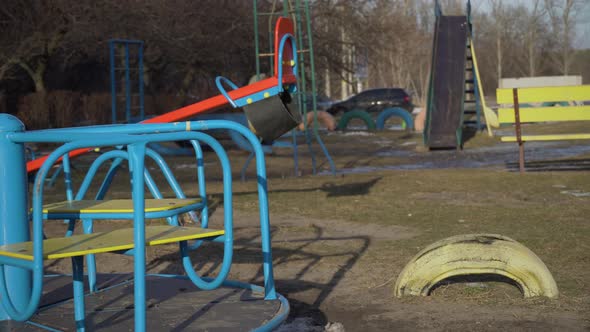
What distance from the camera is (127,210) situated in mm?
3605

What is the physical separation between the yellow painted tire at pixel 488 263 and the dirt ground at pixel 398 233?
0.35 ft

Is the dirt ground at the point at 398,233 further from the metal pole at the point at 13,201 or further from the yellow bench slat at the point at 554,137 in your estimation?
the metal pole at the point at 13,201

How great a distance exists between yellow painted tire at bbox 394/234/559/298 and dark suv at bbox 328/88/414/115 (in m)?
31.2

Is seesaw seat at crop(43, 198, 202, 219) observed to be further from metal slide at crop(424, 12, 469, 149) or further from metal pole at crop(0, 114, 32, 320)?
metal slide at crop(424, 12, 469, 149)

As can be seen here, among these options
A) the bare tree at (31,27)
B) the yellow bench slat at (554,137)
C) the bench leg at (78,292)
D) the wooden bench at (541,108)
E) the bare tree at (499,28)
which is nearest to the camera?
the bench leg at (78,292)

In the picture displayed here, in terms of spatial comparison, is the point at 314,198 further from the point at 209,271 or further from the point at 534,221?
the point at 209,271

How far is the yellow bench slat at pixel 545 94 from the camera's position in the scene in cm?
1091

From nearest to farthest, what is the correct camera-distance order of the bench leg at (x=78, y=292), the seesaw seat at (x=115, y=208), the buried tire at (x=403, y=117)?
the bench leg at (x=78, y=292) → the seesaw seat at (x=115, y=208) → the buried tire at (x=403, y=117)

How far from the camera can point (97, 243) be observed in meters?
3.15

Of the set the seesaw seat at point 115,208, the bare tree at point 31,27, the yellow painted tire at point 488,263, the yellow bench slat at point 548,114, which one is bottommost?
the yellow painted tire at point 488,263

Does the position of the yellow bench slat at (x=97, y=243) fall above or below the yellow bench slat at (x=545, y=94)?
below

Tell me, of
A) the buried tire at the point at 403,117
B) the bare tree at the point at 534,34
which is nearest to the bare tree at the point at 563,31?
the bare tree at the point at 534,34

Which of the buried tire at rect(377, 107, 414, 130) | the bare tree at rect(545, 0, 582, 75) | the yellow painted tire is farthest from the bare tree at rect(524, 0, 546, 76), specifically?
the yellow painted tire

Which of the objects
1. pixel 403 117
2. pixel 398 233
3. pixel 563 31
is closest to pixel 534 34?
pixel 563 31
